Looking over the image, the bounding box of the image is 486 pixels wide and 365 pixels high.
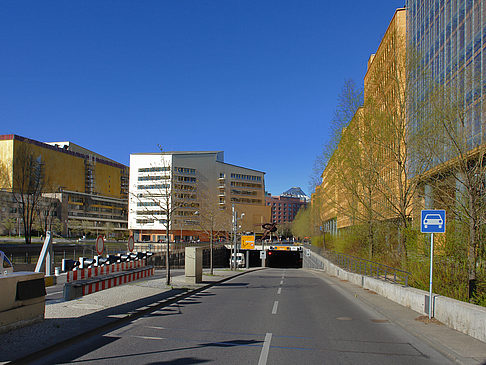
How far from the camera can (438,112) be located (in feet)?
43.2

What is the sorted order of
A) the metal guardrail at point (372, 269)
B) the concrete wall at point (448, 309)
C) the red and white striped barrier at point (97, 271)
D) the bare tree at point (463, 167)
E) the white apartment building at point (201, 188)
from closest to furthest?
the concrete wall at point (448, 309) < the bare tree at point (463, 167) < the red and white striped barrier at point (97, 271) < the metal guardrail at point (372, 269) < the white apartment building at point (201, 188)

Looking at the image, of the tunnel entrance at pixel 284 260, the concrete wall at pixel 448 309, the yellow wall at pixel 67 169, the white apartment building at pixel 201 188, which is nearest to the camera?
the concrete wall at pixel 448 309

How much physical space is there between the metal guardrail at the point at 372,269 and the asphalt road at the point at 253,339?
3363 millimetres

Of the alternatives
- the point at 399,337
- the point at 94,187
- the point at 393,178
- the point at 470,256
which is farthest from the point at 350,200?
the point at 94,187

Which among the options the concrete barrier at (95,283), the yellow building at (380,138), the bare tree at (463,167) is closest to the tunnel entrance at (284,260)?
the yellow building at (380,138)

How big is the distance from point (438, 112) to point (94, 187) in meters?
147

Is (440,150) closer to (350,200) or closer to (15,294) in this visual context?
(15,294)

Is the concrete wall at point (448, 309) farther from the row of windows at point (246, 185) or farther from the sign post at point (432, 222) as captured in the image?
the row of windows at point (246, 185)

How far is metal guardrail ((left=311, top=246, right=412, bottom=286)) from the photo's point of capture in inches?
640

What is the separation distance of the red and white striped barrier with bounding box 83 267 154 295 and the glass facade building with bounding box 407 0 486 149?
39.9 ft

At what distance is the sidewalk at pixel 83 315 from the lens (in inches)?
291

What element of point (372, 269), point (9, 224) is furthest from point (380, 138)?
point (9, 224)

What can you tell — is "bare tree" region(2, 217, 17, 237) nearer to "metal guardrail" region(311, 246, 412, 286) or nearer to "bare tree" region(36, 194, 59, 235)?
"bare tree" region(36, 194, 59, 235)

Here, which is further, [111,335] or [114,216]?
[114,216]
